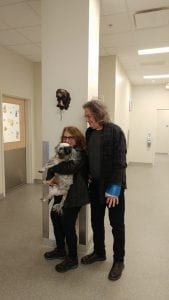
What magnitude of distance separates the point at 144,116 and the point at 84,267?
270 inches

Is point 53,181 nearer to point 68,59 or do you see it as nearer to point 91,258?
point 91,258

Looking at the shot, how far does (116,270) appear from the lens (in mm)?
2191

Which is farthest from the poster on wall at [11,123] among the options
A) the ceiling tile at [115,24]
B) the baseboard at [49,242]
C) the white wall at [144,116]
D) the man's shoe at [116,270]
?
the white wall at [144,116]

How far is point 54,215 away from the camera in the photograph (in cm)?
232

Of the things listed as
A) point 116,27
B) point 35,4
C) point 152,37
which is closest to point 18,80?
point 35,4

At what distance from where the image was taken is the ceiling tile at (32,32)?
3.52 meters

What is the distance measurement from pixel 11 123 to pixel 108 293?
12.6 ft

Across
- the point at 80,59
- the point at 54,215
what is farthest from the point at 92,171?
the point at 80,59

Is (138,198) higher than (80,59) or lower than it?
lower

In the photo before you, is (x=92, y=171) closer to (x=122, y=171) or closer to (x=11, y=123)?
(x=122, y=171)

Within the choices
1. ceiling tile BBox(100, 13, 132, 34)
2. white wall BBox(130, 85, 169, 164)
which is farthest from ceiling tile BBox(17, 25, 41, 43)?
white wall BBox(130, 85, 169, 164)

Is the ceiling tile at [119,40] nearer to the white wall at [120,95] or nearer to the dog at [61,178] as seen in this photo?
the white wall at [120,95]

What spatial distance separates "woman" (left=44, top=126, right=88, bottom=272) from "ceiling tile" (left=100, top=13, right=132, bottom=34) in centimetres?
193

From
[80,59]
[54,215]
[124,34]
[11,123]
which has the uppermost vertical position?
[124,34]
